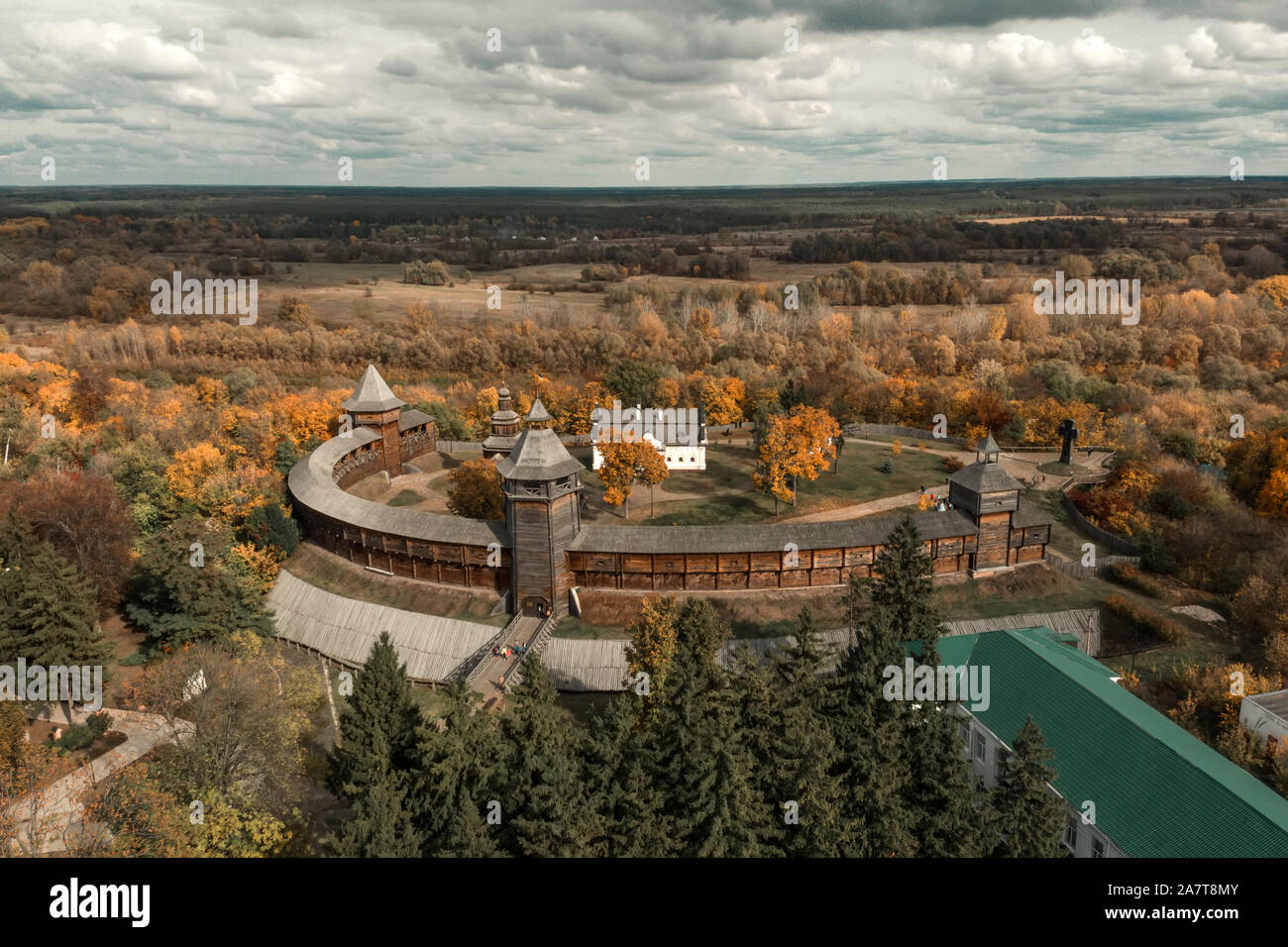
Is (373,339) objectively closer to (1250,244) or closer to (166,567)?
(166,567)

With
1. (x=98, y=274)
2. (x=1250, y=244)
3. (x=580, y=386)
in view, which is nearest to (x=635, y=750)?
(x=580, y=386)

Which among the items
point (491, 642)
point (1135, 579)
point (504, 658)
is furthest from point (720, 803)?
point (1135, 579)

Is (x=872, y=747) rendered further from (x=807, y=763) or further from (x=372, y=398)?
(x=372, y=398)

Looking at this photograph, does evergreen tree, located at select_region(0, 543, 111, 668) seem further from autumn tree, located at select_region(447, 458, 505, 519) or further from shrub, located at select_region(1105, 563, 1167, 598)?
shrub, located at select_region(1105, 563, 1167, 598)

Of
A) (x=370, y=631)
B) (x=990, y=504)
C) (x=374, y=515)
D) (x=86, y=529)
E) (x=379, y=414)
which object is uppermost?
(x=379, y=414)

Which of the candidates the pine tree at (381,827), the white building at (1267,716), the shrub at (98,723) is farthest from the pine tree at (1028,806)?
the shrub at (98,723)
